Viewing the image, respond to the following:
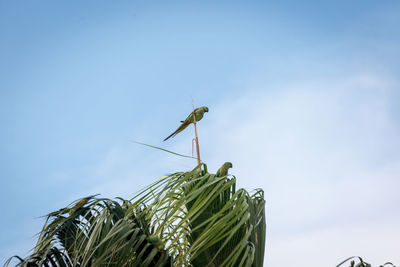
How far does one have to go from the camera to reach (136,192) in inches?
88.8

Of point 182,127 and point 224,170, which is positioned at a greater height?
point 182,127

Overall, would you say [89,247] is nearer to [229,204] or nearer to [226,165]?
[229,204]

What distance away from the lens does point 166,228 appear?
204 centimetres

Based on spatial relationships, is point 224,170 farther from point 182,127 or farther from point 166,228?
point 182,127

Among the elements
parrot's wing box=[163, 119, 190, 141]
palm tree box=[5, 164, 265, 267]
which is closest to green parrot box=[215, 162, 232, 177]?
palm tree box=[5, 164, 265, 267]

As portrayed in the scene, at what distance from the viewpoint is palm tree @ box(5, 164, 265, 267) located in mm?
1899

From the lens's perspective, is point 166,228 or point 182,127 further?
point 182,127

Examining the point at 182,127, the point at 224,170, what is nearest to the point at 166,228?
the point at 224,170

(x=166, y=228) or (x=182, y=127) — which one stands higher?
(x=182, y=127)

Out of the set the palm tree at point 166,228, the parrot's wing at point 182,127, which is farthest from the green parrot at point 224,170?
the parrot's wing at point 182,127

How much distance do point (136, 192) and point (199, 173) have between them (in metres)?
0.36

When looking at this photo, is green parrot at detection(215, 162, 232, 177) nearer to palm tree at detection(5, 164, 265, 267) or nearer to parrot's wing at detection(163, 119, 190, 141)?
palm tree at detection(5, 164, 265, 267)

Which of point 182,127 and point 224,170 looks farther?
point 182,127

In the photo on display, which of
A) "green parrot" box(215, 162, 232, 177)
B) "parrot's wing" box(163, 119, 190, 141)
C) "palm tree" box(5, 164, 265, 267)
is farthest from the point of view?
"parrot's wing" box(163, 119, 190, 141)
